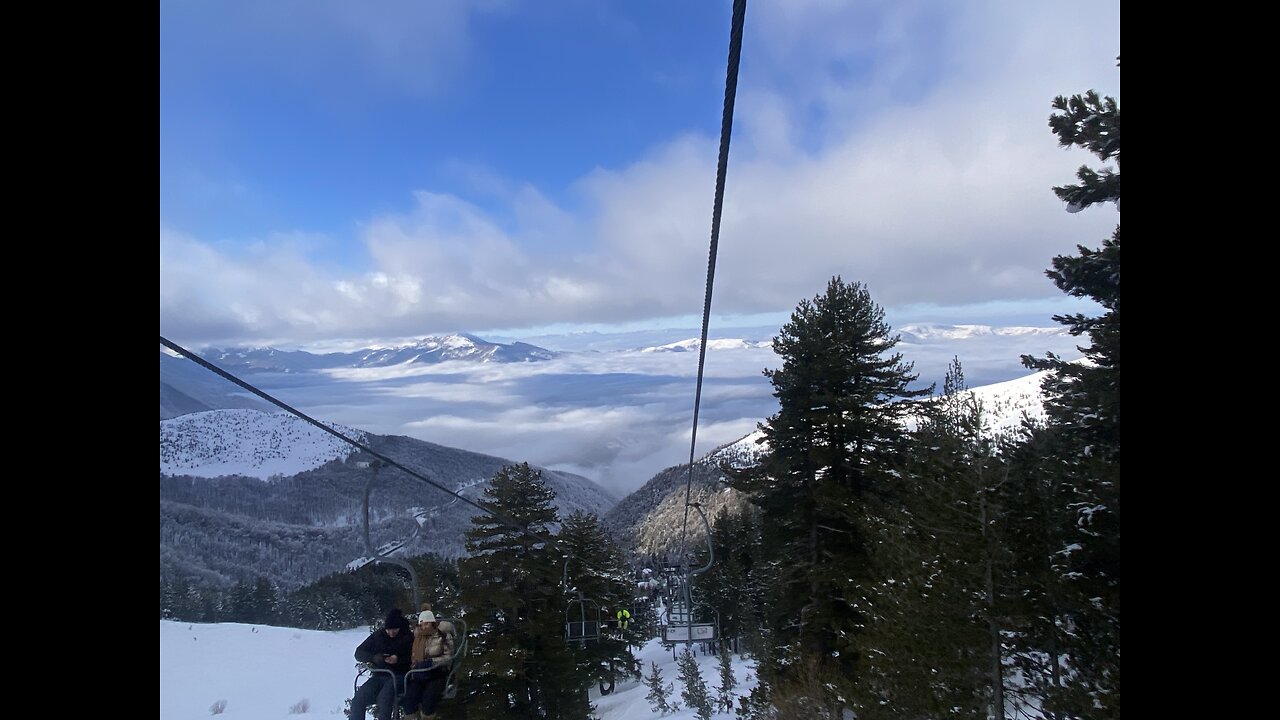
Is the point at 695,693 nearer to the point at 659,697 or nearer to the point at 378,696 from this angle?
the point at 659,697

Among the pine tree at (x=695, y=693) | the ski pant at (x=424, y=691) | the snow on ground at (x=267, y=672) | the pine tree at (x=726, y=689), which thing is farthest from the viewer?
the pine tree at (x=726, y=689)

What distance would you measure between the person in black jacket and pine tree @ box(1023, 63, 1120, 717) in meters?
8.22

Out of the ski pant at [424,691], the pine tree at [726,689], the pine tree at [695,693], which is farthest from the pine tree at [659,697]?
the ski pant at [424,691]

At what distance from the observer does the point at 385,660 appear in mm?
8227

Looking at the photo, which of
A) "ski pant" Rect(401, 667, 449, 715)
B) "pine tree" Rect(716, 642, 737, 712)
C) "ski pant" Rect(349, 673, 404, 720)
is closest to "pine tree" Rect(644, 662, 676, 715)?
"pine tree" Rect(716, 642, 737, 712)

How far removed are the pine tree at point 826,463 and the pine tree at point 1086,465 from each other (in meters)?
5.03

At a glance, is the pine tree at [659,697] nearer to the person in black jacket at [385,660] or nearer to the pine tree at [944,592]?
the pine tree at [944,592]

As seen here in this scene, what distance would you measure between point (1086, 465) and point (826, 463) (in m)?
7.18

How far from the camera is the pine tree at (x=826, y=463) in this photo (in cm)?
1438

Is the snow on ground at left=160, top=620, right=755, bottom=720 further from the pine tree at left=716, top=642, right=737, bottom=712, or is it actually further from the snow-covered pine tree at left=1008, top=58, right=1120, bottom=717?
the pine tree at left=716, top=642, right=737, bottom=712
